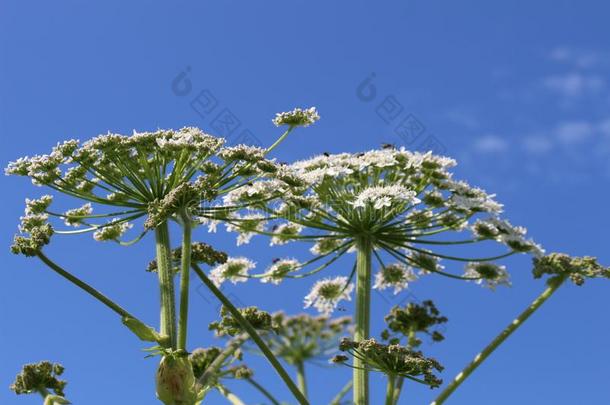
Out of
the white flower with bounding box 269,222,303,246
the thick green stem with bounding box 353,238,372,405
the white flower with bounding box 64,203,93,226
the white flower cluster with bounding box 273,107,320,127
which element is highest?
the white flower cluster with bounding box 273,107,320,127

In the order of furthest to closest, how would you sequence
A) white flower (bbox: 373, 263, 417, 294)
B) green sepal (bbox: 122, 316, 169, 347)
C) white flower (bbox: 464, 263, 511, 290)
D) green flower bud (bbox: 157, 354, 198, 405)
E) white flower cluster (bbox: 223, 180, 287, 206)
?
white flower (bbox: 373, 263, 417, 294)
white flower (bbox: 464, 263, 511, 290)
white flower cluster (bbox: 223, 180, 287, 206)
green sepal (bbox: 122, 316, 169, 347)
green flower bud (bbox: 157, 354, 198, 405)

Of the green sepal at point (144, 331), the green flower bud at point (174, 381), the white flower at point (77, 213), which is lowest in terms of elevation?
the green flower bud at point (174, 381)

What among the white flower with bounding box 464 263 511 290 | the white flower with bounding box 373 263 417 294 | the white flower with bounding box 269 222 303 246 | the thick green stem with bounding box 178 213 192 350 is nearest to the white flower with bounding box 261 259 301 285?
the white flower with bounding box 269 222 303 246

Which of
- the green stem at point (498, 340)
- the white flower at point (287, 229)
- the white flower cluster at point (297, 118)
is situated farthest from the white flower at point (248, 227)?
the green stem at point (498, 340)

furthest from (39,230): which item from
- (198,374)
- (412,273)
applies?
(412,273)

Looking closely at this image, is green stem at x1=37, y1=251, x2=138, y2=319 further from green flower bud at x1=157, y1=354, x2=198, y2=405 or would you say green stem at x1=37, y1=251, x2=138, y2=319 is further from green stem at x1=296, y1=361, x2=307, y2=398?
green stem at x1=296, y1=361, x2=307, y2=398

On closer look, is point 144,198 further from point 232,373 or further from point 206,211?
point 232,373

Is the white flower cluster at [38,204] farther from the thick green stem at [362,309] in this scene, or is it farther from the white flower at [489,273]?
the white flower at [489,273]
